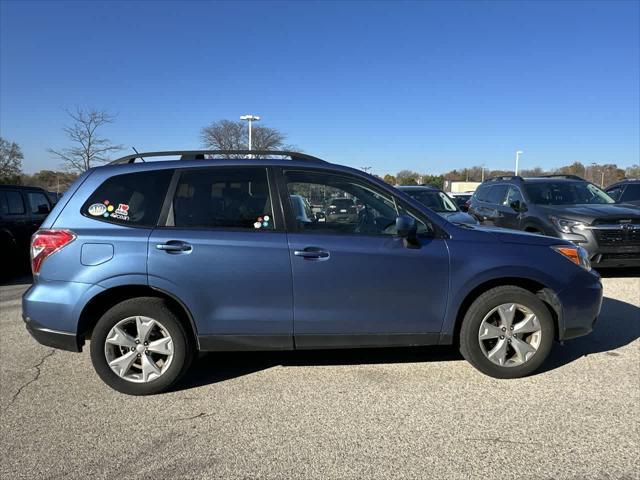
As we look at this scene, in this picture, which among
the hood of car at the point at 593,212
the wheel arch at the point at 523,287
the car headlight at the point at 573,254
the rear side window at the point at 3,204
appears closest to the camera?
the wheel arch at the point at 523,287

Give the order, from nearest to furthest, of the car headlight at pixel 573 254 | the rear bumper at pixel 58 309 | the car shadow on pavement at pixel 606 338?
the rear bumper at pixel 58 309 < the car headlight at pixel 573 254 < the car shadow on pavement at pixel 606 338

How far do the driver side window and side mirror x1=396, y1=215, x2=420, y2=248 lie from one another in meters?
0.14

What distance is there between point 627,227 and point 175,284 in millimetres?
7163

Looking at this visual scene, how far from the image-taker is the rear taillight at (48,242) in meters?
→ 3.43

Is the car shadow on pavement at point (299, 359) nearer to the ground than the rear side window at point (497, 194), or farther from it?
nearer to the ground

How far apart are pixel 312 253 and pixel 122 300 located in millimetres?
1539

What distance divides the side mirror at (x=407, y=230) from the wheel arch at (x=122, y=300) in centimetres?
175

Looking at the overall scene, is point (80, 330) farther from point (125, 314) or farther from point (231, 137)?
point (231, 137)

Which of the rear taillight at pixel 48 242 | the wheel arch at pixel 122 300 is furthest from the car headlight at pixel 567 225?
the rear taillight at pixel 48 242

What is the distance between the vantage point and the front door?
11.5 feet

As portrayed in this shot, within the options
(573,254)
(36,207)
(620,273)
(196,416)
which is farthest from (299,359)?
(36,207)

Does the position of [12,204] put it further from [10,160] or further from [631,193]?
[10,160]

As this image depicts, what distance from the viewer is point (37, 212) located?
9141mm

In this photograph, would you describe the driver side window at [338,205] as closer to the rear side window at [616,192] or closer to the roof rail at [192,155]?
the roof rail at [192,155]
